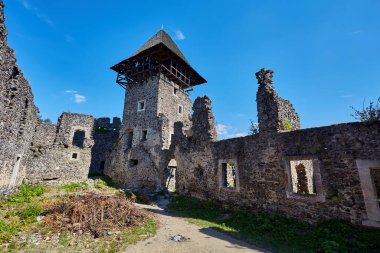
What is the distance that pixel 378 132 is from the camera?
20.8 ft

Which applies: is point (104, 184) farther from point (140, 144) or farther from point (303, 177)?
point (303, 177)

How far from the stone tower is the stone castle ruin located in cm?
11

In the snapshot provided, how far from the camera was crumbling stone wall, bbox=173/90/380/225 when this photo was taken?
21.7 feet

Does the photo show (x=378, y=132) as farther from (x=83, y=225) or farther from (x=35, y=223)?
(x=35, y=223)

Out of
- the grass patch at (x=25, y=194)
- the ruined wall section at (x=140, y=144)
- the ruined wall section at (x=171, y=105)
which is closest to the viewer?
the grass patch at (x=25, y=194)

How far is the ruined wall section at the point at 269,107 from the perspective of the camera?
9.01 meters

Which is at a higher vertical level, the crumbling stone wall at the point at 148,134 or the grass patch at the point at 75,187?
the crumbling stone wall at the point at 148,134

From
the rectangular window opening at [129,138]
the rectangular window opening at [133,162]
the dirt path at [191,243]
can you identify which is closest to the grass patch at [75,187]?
the rectangular window opening at [133,162]

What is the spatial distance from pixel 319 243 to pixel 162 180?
1170 centimetres

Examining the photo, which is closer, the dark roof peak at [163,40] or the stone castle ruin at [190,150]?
the stone castle ruin at [190,150]

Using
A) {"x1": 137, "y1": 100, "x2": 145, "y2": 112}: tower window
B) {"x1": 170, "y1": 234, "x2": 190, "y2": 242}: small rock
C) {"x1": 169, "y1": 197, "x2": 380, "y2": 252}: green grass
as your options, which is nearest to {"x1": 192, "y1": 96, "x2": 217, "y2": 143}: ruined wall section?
{"x1": 169, "y1": 197, "x2": 380, "y2": 252}: green grass

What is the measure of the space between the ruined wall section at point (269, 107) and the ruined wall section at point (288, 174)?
0.46 m

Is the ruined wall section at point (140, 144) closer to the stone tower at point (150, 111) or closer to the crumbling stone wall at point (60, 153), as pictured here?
the stone tower at point (150, 111)

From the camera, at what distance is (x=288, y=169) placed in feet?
27.1
